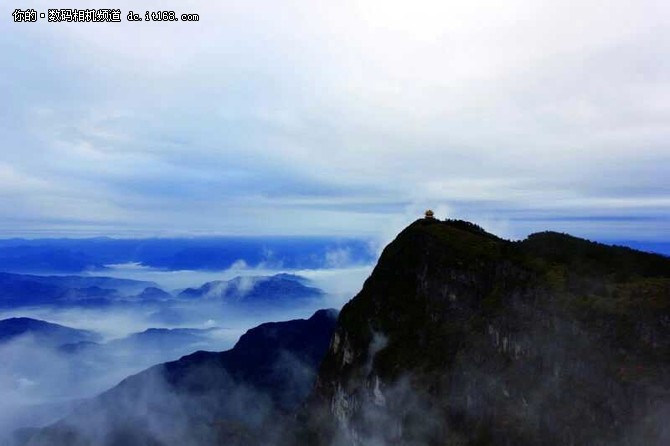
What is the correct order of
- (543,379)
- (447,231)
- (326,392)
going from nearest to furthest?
(543,379), (447,231), (326,392)

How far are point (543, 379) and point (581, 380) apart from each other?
8.18 metres

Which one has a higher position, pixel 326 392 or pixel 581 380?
pixel 581 380

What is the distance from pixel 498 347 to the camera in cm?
11150

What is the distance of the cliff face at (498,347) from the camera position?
84938mm

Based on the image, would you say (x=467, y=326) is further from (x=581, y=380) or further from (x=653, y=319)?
(x=653, y=319)

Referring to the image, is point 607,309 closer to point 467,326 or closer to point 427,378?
point 467,326

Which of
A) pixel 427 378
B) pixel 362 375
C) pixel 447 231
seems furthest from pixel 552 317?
pixel 362 375

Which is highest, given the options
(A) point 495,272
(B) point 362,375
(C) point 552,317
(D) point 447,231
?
(D) point 447,231

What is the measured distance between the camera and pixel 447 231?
471ft

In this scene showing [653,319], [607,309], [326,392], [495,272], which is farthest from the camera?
[326,392]

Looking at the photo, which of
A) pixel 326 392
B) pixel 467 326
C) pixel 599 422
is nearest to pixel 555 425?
pixel 599 422

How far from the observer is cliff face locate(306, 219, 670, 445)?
8494cm

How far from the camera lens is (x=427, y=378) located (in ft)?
409

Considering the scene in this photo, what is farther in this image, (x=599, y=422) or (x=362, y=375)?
(x=362, y=375)
